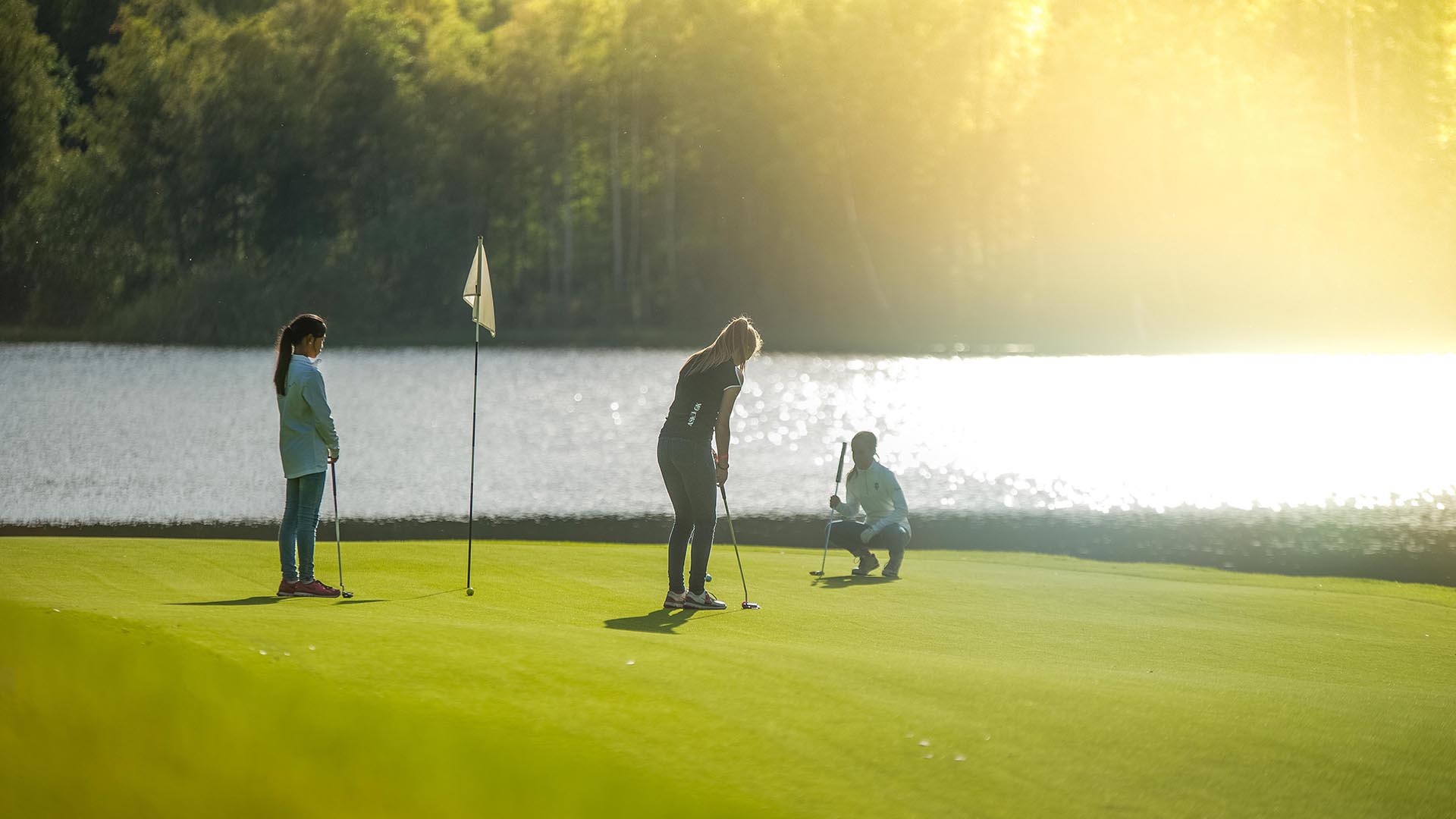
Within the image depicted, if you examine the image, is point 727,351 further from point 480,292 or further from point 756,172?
point 756,172

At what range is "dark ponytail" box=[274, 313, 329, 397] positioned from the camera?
10398 millimetres

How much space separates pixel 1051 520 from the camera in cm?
2420

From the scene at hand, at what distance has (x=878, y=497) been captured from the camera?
14.1 m

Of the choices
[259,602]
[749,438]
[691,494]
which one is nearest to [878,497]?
[691,494]

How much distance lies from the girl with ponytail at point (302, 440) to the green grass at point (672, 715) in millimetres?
406

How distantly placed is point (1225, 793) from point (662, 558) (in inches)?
349

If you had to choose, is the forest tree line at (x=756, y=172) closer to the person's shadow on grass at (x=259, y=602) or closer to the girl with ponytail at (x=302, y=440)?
the girl with ponytail at (x=302, y=440)

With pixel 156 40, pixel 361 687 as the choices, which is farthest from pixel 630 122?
pixel 361 687

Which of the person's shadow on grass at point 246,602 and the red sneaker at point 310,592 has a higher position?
the red sneaker at point 310,592

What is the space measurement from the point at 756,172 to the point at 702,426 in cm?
6657

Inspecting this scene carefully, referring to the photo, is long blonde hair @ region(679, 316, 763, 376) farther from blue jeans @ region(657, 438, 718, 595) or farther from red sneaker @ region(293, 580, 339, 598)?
red sneaker @ region(293, 580, 339, 598)

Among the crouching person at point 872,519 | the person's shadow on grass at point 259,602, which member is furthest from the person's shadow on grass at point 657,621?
the crouching person at point 872,519

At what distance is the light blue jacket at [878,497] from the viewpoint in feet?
46.1

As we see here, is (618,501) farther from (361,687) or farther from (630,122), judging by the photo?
(630,122)
